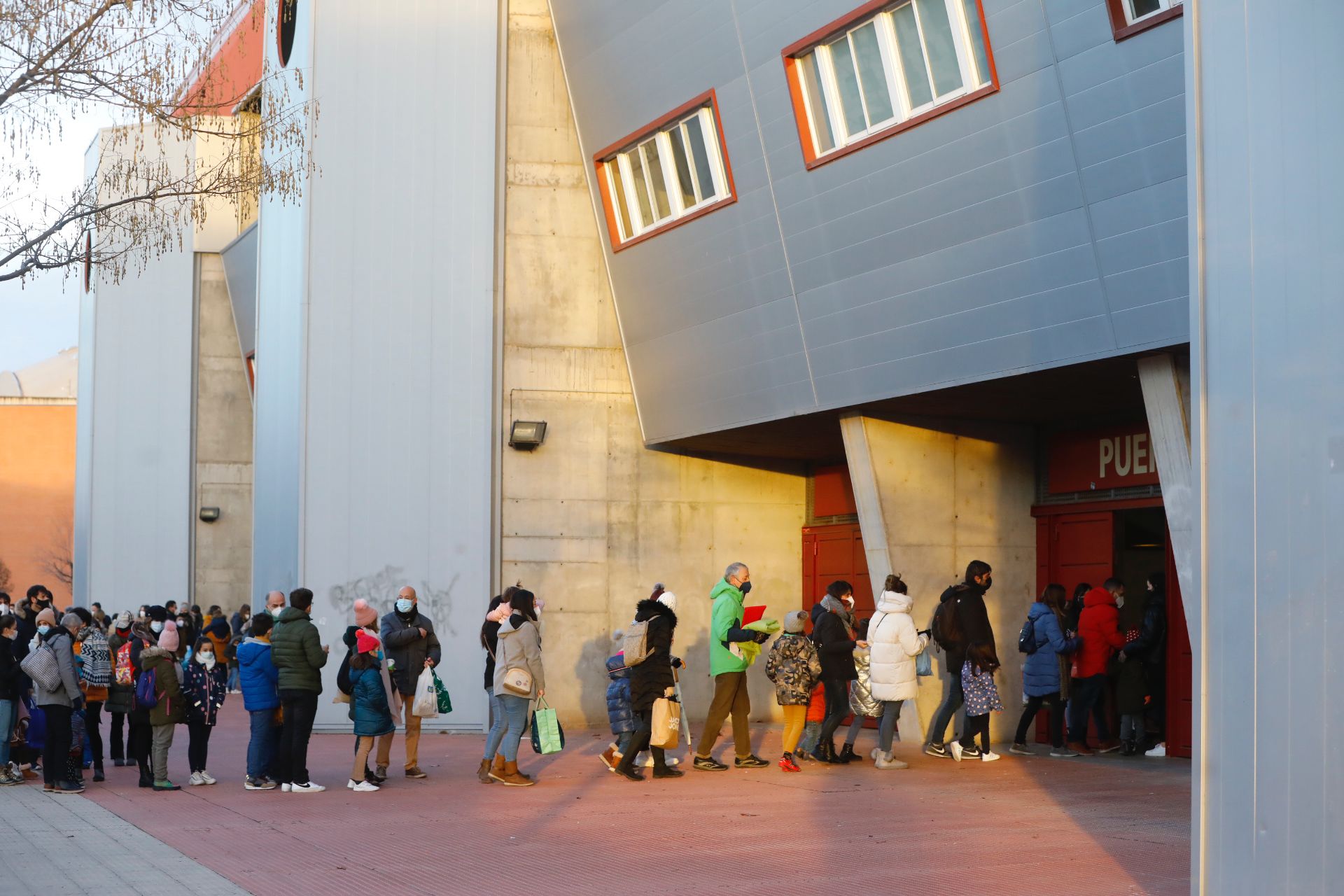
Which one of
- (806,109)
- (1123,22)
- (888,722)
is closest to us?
(1123,22)

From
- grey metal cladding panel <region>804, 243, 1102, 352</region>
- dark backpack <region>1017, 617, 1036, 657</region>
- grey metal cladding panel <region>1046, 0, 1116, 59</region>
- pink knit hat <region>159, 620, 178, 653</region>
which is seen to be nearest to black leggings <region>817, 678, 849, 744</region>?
dark backpack <region>1017, 617, 1036, 657</region>

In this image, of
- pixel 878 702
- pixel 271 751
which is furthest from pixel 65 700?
pixel 878 702

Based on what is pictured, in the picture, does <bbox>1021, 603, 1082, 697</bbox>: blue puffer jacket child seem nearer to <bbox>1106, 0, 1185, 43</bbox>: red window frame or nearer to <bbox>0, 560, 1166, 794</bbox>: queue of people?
<bbox>0, 560, 1166, 794</bbox>: queue of people

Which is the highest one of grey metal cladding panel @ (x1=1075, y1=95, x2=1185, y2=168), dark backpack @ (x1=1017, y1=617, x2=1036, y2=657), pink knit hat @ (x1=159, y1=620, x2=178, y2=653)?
grey metal cladding panel @ (x1=1075, y1=95, x2=1185, y2=168)

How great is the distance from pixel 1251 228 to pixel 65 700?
10.2 m

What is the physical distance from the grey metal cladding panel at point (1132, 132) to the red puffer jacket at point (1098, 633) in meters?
5.13

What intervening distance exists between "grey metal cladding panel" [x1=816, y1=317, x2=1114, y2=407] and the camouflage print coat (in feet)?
9.12

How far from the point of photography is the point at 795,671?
1412cm

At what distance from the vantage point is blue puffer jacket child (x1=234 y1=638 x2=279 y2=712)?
41.8 feet

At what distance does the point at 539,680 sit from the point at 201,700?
295 cm

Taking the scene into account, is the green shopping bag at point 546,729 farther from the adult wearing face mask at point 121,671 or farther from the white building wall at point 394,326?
the white building wall at point 394,326

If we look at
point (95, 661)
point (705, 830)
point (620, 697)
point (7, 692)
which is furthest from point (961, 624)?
point (7, 692)

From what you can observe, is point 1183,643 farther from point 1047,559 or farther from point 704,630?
point 704,630

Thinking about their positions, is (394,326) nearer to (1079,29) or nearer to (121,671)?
(121,671)
